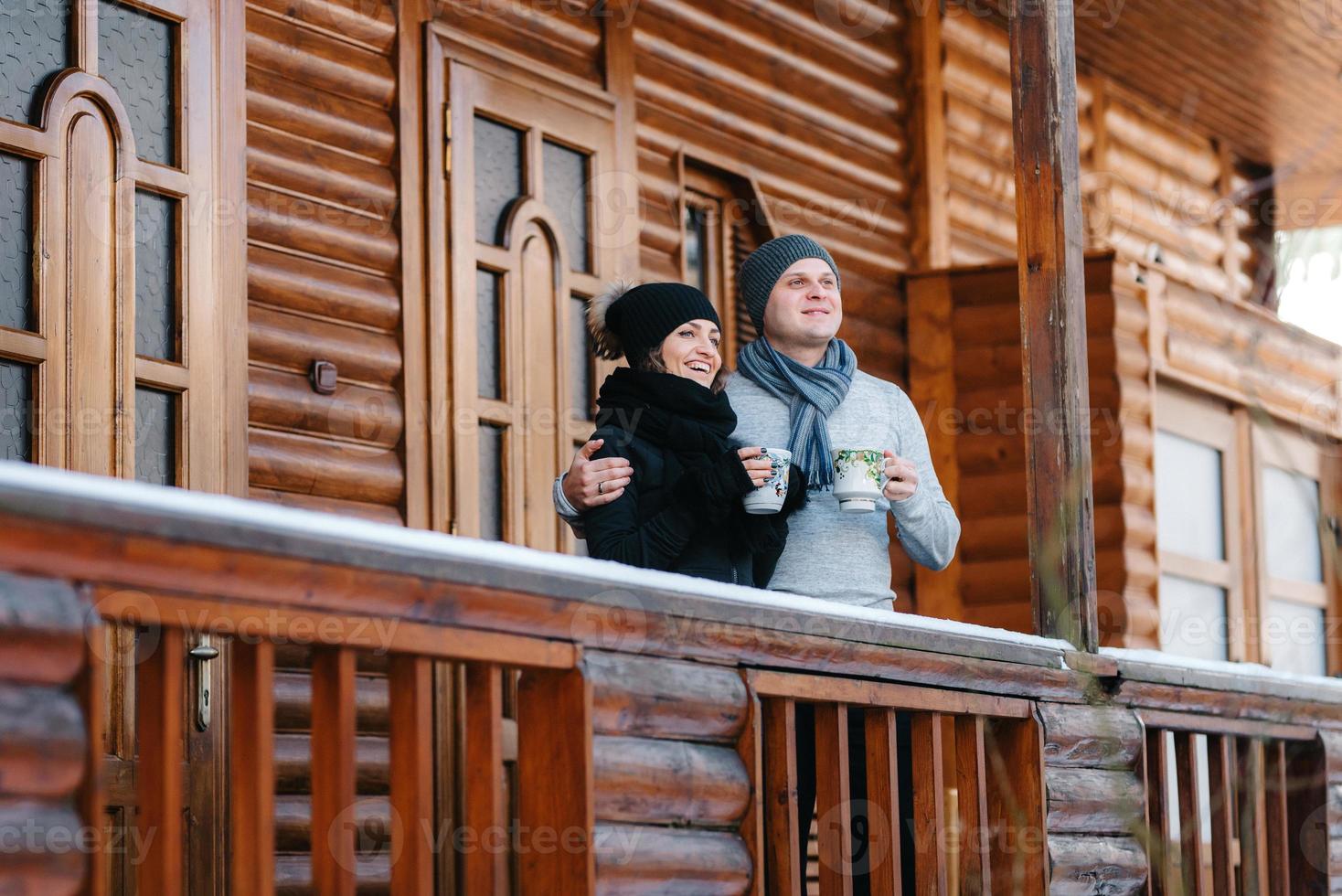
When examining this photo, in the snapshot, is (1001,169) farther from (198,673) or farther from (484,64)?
(198,673)

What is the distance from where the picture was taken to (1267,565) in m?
9.38

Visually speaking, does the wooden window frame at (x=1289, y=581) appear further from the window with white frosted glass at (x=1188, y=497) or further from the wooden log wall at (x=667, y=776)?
the wooden log wall at (x=667, y=776)

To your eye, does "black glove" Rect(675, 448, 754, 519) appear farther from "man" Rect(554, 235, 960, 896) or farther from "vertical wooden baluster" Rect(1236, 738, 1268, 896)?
"vertical wooden baluster" Rect(1236, 738, 1268, 896)

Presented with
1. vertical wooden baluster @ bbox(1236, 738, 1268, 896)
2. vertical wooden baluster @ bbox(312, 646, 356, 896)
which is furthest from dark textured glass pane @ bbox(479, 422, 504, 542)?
vertical wooden baluster @ bbox(312, 646, 356, 896)

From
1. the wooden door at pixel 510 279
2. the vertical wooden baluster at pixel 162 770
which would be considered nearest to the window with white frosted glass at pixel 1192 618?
the wooden door at pixel 510 279

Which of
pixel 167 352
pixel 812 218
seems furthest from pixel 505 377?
pixel 812 218

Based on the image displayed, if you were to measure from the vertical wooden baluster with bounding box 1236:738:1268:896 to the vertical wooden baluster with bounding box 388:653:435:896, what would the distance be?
2.75 metres

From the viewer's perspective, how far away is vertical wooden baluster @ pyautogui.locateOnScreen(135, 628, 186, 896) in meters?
2.57

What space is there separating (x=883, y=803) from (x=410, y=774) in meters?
1.44

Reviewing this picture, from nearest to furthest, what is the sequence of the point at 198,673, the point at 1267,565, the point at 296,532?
the point at 296,532
the point at 198,673
the point at 1267,565

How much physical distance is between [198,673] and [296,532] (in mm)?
Result: 2083

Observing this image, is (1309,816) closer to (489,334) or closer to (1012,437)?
(1012,437)

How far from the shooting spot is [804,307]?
434cm

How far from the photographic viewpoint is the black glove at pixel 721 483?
3.75 meters
